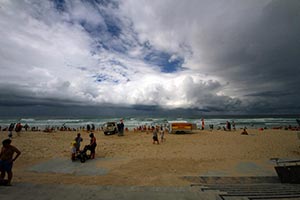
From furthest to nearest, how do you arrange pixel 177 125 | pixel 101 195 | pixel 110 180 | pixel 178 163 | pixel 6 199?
pixel 177 125, pixel 178 163, pixel 110 180, pixel 101 195, pixel 6 199

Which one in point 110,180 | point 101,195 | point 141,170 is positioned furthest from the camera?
point 141,170

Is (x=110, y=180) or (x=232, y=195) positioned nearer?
(x=232, y=195)

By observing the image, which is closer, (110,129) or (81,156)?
(81,156)

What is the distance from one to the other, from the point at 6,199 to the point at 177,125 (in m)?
20.0

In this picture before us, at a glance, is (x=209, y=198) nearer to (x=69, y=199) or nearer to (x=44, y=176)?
(x=69, y=199)

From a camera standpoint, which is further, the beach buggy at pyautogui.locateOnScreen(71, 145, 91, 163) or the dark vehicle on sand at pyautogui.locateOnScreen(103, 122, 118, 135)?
the dark vehicle on sand at pyautogui.locateOnScreen(103, 122, 118, 135)

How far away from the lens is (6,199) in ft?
11.7

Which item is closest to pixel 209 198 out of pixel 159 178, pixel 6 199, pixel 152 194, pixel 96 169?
pixel 152 194

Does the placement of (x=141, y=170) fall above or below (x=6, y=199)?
below

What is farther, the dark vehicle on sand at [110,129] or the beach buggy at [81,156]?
the dark vehicle on sand at [110,129]

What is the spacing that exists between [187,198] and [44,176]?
5711 millimetres

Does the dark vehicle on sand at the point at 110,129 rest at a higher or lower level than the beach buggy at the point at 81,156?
higher

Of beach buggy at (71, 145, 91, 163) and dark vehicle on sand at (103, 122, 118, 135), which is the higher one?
dark vehicle on sand at (103, 122, 118, 135)

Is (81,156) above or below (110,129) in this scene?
below
